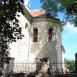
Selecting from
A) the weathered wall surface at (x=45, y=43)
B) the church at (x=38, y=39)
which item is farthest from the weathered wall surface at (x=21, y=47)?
the weathered wall surface at (x=45, y=43)

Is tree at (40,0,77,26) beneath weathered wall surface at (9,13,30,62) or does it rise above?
above

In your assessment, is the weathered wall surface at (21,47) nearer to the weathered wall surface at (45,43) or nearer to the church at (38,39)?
the church at (38,39)

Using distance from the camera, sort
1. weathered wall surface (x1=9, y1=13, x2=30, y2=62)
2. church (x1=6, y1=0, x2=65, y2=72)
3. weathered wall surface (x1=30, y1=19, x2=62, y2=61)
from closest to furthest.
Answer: weathered wall surface (x1=9, y1=13, x2=30, y2=62) < church (x1=6, y1=0, x2=65, y2=72) < weathered wall surface (x1=30, y1=19, x2=62, y2=61)

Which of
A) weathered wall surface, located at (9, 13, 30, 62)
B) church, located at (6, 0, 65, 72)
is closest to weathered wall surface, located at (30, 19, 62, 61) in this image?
church, located at (6, 0, 65, 72)

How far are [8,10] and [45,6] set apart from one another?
10.0 m

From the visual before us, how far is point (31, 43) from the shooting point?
1677 cm

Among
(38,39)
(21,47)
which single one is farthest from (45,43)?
(21,47)

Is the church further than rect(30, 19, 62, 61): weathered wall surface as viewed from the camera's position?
No

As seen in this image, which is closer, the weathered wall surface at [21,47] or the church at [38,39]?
the weathered wall surface at [21,47]

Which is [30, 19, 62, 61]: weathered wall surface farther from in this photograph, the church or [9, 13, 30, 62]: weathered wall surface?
[9, 13, 30, 62]: weathered wall surface

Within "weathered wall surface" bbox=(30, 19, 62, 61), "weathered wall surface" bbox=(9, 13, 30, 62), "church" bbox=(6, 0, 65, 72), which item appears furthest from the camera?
"weathered wall surface" bbox=(30, 19, 62, 61)

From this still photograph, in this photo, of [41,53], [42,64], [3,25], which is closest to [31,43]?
[41,53]

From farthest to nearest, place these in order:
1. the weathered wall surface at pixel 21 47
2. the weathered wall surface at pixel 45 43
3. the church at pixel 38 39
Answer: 1. the weathered wall surface at pixel 45 43
2. the church at pixel 38 39
3. the weathered wall surface at pixel 21 47

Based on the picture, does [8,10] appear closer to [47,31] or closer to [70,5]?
[70,5]
